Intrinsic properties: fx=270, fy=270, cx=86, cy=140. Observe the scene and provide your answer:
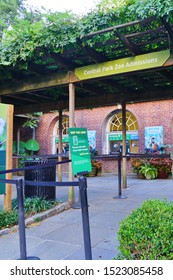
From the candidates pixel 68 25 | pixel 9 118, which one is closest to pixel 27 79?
pixel 9 118

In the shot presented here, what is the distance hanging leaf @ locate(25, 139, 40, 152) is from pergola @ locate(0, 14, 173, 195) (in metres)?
Answer: 5.38

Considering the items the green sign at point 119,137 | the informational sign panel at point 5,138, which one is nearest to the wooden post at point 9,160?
the informational sign panel at point 5,138

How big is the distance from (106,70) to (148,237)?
391cm

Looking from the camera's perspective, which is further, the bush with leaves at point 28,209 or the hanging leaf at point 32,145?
the hanging leaf at point 32,145

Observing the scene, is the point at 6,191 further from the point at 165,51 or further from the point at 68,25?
the point at 165,51

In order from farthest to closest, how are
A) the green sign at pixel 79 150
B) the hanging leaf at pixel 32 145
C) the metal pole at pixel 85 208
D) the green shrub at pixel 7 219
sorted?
the hanging leaf at pixel 32 145, the green sign at pixel 79 150, the green shrub at pixel 7 219, the metal pole at pixel 85 208

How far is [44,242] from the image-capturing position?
3.83m

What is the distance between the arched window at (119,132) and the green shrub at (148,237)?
10414mm

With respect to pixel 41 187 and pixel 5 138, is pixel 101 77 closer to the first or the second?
pixel 5 138

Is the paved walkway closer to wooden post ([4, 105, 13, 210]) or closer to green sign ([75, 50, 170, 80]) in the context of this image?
wooden post ([4, 105, 13, 210])

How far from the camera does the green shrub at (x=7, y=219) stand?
4.47 meters

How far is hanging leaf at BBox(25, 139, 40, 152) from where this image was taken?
1395 cm

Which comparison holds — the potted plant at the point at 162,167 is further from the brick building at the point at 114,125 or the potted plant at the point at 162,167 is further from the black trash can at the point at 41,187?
the black trash can at the point at 41,187

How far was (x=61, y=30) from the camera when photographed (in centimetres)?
473
